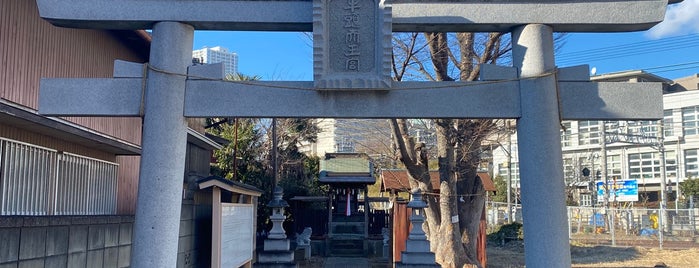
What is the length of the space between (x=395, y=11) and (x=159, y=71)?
2714 millimetres

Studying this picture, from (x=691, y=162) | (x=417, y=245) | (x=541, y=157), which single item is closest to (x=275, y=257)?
(x=417, y=245)

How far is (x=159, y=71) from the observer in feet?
20.0

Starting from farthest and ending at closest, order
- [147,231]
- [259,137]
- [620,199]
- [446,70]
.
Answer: [620,199] < [259,137] < [446,70] < [147,231]

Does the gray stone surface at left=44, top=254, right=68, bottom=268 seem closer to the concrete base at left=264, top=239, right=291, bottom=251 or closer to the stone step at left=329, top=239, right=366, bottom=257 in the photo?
the concrete base at left=264, top=239, right=291, bottom=251

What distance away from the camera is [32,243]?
5973mm

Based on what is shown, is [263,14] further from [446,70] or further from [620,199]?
[620,199]

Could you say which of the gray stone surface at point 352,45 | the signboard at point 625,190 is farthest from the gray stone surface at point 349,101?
the signboard at point 625,190

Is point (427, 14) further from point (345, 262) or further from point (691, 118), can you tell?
point (691, 118)

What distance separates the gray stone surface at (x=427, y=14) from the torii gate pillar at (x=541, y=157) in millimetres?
237

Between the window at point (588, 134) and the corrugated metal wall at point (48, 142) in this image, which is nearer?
the corrugated metal wall at point (48, 142)

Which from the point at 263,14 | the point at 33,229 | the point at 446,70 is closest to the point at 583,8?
the point at 263,14

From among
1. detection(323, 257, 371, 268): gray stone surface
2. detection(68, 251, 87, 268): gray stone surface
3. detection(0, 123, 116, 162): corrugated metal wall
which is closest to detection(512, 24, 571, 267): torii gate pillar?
detection(68, 251, 87, 268): gray stone surface

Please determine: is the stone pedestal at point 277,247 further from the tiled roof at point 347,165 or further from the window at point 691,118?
the window at point 691,118

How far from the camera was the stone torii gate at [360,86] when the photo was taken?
6.08 metres
